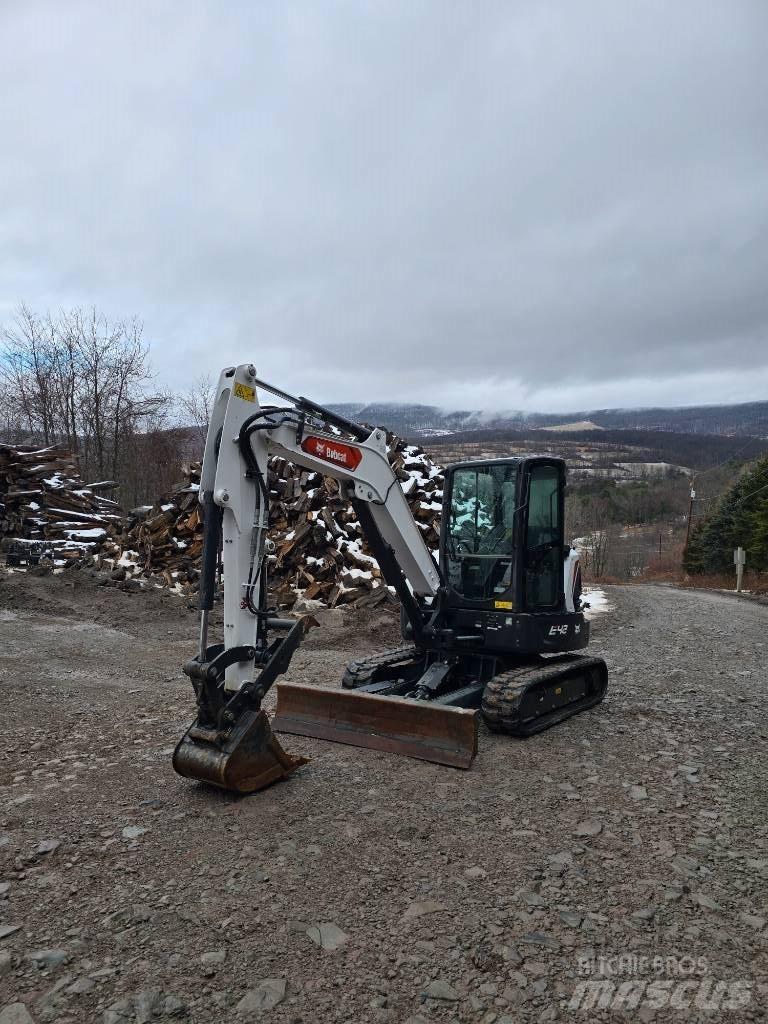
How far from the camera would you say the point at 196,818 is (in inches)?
179

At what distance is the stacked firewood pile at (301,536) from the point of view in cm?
1303

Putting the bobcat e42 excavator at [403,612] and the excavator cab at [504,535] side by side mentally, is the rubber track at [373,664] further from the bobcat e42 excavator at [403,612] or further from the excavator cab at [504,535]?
the excavator cab at [504,535]

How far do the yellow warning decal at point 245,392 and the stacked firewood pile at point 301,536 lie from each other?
761 centimetres

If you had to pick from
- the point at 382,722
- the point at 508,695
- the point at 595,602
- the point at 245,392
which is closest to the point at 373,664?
the point at 382,722

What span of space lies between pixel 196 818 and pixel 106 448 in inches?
1025

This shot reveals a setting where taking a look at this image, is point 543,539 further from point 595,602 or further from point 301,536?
point 595,602

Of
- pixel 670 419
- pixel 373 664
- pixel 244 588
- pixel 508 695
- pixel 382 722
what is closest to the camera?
pixel 244 588

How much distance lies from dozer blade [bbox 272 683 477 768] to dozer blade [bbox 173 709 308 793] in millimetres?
1120

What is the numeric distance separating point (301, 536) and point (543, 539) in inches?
289

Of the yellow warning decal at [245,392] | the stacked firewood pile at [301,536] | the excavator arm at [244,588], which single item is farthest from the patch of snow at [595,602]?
the yellow warning decal at [245,392]

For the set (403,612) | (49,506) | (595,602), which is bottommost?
(595,602)

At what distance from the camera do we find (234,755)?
4699mm

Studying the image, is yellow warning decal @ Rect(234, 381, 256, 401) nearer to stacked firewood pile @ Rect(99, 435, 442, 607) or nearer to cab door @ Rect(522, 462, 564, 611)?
cab door @ Rect(522, 462, 564, 611)

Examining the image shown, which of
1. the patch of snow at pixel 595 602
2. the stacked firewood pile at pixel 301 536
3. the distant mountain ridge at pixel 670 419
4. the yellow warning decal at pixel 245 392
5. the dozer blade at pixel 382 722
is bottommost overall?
the patch of snow at pixel 595 602
